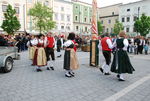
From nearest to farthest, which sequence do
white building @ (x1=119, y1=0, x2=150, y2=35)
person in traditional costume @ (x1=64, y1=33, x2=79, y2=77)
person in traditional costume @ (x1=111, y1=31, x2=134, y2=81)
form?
1. person in traditional costume @ (x1=111, y1=31, x2=134, y2=81)
2. person in traditional costume @ (x1=64, y1=33, x2=79, y2=77)
3. white building @ (x1=119, y1=0, x2=150, y2=35)

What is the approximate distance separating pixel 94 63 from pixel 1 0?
3507cm

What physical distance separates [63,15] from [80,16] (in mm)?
10145

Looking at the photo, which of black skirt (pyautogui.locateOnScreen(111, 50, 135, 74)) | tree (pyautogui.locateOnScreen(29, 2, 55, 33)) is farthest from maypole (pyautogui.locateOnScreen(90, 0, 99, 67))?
tree (pyautogui.locateOnScreen(29, 2, 55, 33))

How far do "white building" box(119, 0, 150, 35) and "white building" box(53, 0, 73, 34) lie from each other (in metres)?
17.0

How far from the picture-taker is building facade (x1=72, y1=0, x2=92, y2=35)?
57.3 meters

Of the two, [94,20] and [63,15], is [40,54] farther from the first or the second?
[63,15]

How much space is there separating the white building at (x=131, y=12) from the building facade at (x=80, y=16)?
11.7 m

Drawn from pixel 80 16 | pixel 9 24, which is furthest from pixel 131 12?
pixel 9 24

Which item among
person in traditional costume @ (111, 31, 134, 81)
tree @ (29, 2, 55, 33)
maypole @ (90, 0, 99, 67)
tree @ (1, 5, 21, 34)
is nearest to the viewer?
person in traditional costume @ (111, 31, 134, 81)

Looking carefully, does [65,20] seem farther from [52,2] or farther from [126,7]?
[126,7]

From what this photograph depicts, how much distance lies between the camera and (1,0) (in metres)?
37.6

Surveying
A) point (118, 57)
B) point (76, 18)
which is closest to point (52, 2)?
point (76, 18)

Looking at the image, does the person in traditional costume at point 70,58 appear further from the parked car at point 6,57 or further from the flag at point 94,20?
the flag at point 94,20

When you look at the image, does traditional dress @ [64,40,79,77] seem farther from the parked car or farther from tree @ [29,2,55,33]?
tree @ [29,2,55,33]
